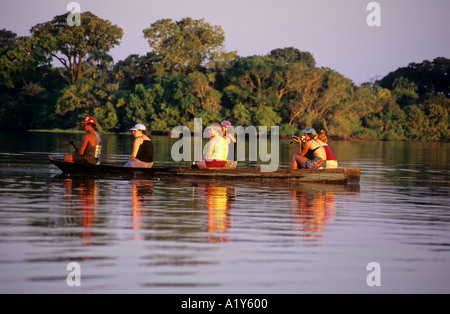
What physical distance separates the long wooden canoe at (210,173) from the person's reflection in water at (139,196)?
0.35 m

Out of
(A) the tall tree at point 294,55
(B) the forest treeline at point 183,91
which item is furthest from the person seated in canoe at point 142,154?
(A) the tall tree at point 294,55

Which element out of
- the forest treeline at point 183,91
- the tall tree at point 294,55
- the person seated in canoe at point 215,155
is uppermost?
the tall tree at point 294,55

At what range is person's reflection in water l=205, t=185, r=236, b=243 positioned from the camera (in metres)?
10.2

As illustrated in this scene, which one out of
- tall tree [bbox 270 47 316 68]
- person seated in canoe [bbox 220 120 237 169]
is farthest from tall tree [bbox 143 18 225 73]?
person seated in canoe [bbox 220 120 237 169]

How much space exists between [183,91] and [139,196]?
5736cm

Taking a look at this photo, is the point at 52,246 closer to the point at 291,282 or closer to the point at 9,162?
the point at 291,282

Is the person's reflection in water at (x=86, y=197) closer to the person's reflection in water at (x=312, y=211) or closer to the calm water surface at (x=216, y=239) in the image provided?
the calm water surface at (x=216, y=239)

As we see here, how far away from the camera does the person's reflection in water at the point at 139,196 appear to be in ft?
35.7

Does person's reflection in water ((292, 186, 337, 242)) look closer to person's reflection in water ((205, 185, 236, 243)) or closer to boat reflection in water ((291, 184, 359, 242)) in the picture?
boat reflection in water ((291, 184, 359, 242))

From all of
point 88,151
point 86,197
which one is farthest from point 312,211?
point 88,151

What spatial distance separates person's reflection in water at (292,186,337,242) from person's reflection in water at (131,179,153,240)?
2.57 metres

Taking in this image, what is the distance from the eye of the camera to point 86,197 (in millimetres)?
13883
